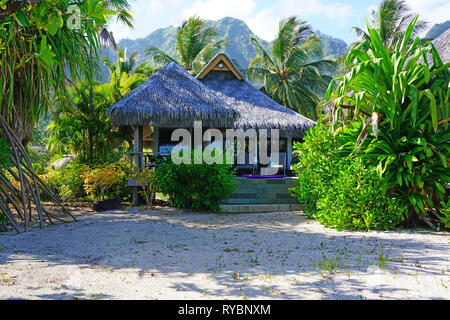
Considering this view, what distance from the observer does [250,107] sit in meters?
13.3

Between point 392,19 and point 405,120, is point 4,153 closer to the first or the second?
point 405,120

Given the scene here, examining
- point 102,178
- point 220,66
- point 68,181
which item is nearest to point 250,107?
point 220,66

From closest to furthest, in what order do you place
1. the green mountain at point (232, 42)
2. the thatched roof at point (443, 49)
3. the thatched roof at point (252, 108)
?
the thatched roof at point (443, 49) < the thatched roof at point (252, 108) < the green mountain at point (232, 42)

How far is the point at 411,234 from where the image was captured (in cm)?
522

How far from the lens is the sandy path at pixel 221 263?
296 cm

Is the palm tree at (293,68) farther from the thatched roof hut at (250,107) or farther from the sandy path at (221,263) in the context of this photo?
the sandy path at (221,263)

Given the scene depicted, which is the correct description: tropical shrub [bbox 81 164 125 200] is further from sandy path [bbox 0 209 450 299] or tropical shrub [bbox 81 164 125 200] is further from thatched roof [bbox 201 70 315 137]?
thatched roof [bbox 201 70 315 137]

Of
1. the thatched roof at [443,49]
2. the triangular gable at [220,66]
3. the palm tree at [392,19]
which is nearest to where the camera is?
the thatched roof at [443,49]

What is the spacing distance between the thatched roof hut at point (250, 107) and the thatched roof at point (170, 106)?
2.69m

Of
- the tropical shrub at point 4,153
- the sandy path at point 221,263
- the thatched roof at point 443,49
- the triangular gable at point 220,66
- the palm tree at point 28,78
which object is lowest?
the sandy path at point 221,263

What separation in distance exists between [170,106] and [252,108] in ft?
16.1

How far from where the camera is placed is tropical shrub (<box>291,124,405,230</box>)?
17.8 ft

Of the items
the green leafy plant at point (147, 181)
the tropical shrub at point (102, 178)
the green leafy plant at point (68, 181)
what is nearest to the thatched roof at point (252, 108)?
the green leafy plant at point (147, 181)
